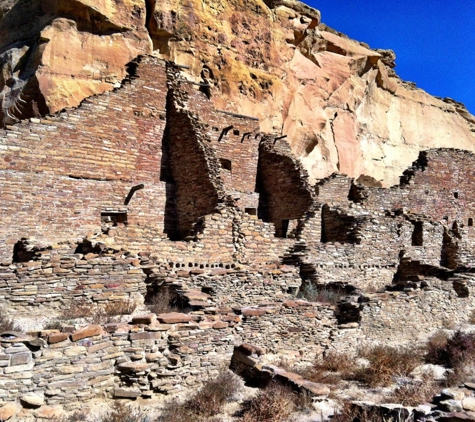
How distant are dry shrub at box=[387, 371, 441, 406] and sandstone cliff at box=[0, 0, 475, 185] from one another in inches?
510

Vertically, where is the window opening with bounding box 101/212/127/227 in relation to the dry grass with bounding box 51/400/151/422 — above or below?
above

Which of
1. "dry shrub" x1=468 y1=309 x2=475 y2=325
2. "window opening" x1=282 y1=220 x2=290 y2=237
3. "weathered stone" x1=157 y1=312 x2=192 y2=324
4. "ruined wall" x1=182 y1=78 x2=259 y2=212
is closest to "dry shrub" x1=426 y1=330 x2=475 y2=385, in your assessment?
"dry shrub" x1=468 y1=309 x2=475 y2=325

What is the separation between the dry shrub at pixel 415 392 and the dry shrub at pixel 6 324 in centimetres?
507

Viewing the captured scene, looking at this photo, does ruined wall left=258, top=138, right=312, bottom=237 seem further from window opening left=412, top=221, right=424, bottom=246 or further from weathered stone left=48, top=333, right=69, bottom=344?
weathered stone left=48, top=333, right=69, bottom=344

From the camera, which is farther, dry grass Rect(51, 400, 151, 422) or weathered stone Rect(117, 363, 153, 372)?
weathered stone Rect(117, 363, 153, 372)

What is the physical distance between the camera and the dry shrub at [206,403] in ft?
17.1

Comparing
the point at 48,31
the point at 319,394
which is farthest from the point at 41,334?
the point at 48,31

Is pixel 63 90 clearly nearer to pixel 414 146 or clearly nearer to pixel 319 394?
pixel 319 394

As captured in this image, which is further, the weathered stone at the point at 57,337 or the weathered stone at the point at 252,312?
the weathered stone at the point at 252,312

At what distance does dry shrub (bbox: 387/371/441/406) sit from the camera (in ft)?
18.7

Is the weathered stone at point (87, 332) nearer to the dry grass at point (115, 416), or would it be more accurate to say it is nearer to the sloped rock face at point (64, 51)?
the dry grass at point (115, 416)

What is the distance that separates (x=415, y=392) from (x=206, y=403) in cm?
262

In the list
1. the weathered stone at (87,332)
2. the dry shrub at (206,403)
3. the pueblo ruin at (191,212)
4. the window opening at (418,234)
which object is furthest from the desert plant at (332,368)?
the window opening at (418,234)

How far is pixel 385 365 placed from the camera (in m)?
7.25
